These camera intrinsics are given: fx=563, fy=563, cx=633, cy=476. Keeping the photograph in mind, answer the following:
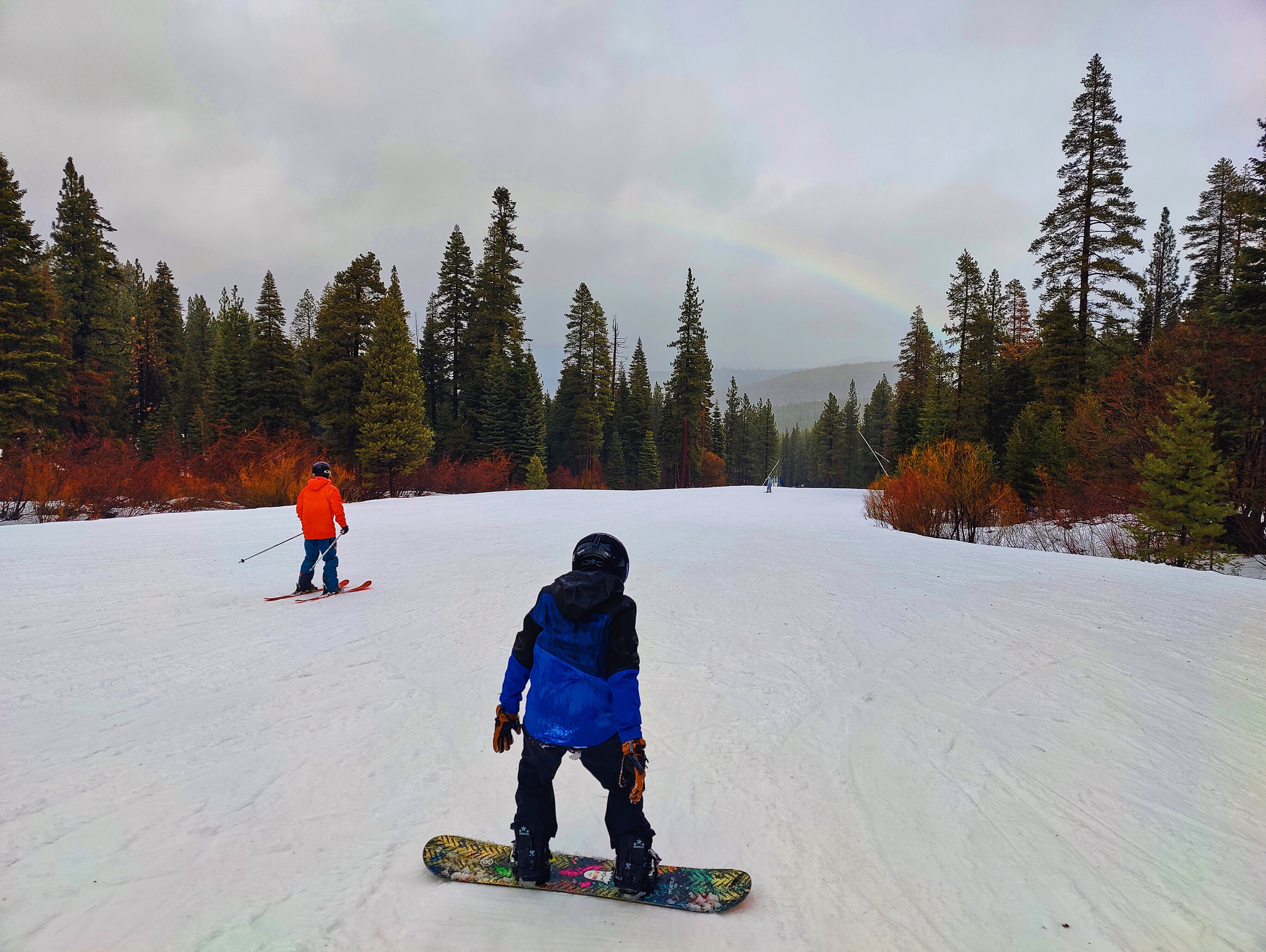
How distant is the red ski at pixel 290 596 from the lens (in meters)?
7.46

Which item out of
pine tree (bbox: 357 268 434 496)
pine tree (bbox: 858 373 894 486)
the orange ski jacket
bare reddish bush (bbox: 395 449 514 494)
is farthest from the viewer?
pine tree (bbox: 858 373 894 486)

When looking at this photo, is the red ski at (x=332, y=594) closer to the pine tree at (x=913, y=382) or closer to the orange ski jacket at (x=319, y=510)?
the orange ski jacket at (x=319, y=510)

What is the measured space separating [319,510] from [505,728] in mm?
6487

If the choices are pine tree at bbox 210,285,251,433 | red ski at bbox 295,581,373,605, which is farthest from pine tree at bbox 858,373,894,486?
red ski at bbox 295,581,373,605

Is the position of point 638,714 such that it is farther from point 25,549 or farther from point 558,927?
point 25,549

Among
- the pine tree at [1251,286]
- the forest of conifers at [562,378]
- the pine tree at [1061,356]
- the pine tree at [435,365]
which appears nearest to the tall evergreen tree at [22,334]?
the forest of conifers at [562,378]

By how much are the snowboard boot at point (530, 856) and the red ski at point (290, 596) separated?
635cm

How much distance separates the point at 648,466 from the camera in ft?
208

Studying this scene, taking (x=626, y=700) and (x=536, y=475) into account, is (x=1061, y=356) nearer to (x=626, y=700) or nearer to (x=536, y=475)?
(x=536, y=475)

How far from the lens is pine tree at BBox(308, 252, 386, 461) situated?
3209 centimetres

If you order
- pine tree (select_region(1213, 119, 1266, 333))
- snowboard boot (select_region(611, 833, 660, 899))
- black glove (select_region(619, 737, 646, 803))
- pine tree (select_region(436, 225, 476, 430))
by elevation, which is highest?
pine tree (select_region(436, 225, 476, 430))

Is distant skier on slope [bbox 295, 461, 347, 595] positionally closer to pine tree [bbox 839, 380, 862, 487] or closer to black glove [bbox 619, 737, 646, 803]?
black glove [bbox 619, 737, 646, 803]

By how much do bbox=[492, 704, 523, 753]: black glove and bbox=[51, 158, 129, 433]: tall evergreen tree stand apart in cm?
4252

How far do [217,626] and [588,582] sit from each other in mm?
5892
